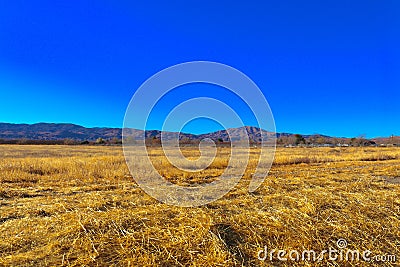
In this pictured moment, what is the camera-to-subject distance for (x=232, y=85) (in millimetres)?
9406

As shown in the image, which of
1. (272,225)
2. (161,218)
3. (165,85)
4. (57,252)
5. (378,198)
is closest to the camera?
(57,252)

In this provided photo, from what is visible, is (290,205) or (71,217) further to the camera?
(290,205)

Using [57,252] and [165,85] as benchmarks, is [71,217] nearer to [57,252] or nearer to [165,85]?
[57,252]

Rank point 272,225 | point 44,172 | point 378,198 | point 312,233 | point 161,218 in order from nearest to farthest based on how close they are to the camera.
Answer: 1. point 312,233
2. point 272,225
3. point 161,218
4. point 378,198
5. point 44,172

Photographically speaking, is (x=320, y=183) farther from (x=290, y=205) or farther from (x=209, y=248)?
(x=209, y=248)

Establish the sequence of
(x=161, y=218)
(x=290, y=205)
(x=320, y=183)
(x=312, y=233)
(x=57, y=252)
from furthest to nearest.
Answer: (x=320, y=183)
(x=290, y=205)
(x=161, y=218)
(x=312, y=233)
(x=57, y=252)

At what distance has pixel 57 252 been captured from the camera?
4277mm

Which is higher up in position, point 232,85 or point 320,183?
point 232,85

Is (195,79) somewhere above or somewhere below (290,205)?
above

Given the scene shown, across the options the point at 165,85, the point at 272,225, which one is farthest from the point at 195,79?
the point at 272,225

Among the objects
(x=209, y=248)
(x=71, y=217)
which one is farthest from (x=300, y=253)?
(x=71, y=217)

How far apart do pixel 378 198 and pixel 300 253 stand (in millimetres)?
5283

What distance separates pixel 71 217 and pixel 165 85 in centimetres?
510

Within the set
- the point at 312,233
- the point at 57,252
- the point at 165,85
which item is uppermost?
the point at 165,85
